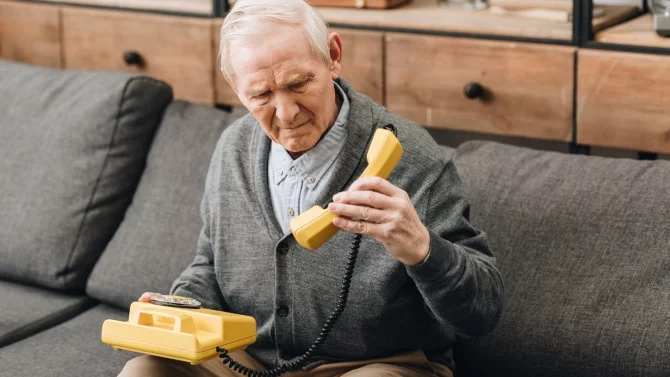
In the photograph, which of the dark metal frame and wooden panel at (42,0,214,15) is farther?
wooden panel at (42,0,214,15)

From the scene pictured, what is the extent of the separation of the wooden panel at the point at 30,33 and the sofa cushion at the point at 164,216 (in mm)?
853

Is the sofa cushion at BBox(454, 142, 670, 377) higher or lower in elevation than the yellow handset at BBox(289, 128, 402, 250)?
lower

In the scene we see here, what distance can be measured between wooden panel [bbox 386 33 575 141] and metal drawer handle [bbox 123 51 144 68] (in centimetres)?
77

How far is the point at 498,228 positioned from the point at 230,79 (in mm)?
582

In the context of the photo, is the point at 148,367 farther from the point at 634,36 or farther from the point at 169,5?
the point at 169,5

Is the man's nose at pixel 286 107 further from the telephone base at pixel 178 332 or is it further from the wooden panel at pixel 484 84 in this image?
the wooden panel at pixel 484 84

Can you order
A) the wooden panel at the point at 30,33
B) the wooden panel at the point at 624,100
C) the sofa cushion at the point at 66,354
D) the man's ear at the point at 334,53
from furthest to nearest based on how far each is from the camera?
the wooden panel at the point at 30,33, the wooden panel at the point at 624,100, the sofa cushion at the point at 66,354, the man's ear at the point at 334,53

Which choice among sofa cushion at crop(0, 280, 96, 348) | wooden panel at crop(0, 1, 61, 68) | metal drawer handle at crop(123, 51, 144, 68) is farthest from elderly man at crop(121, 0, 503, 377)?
wooden panel at crop(0, 1, 61, 68)

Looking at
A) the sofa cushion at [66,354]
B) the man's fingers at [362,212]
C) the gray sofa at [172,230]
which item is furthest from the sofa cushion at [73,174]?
the man's fingers at [362,212]

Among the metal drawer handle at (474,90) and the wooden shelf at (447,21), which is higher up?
the wooden shelf at (447,21)

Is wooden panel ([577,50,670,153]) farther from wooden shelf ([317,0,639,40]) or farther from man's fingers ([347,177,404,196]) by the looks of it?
man's fingers ([347,177,404,196])

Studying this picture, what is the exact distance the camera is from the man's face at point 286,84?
1.57 metres

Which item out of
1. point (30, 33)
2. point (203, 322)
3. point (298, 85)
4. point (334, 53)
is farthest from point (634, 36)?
point (30, 33)

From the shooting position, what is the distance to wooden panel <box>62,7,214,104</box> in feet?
9.00
